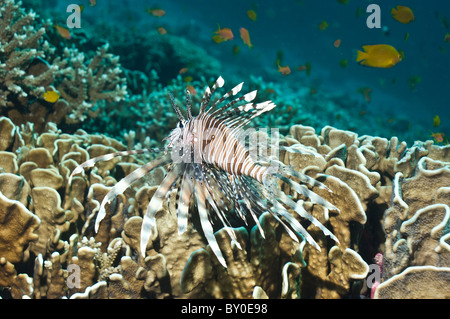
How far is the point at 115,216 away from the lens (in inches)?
78.7

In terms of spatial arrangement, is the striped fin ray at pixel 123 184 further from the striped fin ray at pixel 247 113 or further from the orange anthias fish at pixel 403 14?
the orange anthias fish at pixel 403 14

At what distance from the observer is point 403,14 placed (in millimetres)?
5215

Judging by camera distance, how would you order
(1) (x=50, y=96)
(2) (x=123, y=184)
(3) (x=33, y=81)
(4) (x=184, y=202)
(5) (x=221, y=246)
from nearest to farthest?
(2) (x=123, y=184) < (4) (x=184, y=202) < (5) (x=221, y=246) < (1) (x=50, y=96) < (3) (x=33, y=81)

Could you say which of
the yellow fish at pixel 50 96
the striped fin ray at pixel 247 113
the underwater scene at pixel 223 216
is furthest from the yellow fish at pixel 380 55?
the yellow fish at pixel 50 96

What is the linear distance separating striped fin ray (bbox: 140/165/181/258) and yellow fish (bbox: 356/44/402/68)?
13.9ft

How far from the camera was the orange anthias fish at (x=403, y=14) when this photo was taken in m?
5.12

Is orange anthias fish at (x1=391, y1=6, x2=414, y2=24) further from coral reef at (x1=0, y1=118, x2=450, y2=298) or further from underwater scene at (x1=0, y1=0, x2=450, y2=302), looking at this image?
coral reef at (x1=0, y1=118, x2=450, y2=298)

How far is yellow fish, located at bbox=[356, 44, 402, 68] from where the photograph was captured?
166 inches

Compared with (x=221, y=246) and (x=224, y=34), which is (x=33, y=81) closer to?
(x=221, y=246)

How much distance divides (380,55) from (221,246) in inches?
171

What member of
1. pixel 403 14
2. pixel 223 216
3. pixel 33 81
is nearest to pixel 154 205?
pixel 223 216

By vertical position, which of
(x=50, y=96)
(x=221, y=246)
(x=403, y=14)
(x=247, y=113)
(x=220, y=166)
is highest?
(x=403, y=14)
